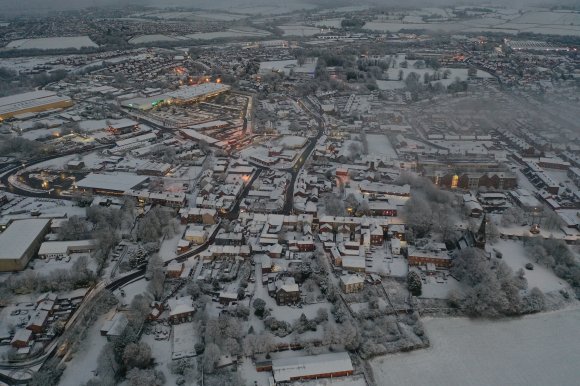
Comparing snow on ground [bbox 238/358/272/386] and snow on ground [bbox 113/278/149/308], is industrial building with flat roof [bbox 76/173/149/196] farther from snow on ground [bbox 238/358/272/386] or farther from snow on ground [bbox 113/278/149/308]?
snow on ground [bbox 238/358/272/386]

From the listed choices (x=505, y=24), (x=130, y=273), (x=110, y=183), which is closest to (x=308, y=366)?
(x=130, y=273)

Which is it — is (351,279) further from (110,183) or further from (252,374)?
(110,183)

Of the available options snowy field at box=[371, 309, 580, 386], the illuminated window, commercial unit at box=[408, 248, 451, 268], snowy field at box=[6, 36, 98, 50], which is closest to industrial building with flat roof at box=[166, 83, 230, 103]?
the illuminated window

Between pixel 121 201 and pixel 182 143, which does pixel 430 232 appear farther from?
pixel 182 143

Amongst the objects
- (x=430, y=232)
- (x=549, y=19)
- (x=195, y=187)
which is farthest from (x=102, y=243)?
(x=549, y=19)

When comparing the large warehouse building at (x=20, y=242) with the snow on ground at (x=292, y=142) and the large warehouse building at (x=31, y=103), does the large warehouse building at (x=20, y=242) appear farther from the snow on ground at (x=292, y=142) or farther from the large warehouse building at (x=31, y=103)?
the large warehouse building at (x=31, y=103)

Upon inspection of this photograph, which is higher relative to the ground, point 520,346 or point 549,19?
point 549,19
